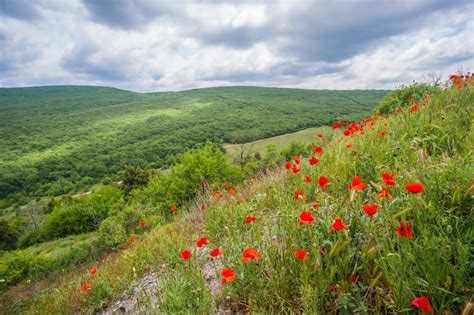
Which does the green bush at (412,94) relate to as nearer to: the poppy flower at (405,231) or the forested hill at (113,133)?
the poppy flower at (405,231)

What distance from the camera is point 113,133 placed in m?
131

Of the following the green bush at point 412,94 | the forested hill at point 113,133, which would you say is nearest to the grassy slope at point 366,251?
the green bush at point 412,94

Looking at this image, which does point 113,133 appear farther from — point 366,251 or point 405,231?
point 405,231

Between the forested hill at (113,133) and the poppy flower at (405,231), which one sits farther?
the forested hill at (113,133)

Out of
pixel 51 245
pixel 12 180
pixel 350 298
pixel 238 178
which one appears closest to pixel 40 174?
pixel 12 180

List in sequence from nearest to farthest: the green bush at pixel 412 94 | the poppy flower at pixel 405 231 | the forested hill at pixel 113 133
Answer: the poppy flower at pixel 405 231, the green bush at pixel 412 94, the forested hill at pixel 113 133

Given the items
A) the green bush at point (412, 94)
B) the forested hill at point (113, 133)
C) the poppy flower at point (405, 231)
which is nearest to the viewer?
the poppy flower at point (405, 231)

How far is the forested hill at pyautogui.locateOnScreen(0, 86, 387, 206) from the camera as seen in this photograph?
8125 cm

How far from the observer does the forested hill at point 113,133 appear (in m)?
81.2

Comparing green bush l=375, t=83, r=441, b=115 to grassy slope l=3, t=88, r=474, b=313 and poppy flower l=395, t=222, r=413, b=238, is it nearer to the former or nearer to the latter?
grassy slope l=3, t=88, r=474, b=313

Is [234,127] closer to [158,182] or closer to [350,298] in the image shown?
[158,182]

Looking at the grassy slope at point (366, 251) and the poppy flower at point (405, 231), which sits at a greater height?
the poppy flower at point (405, 231)

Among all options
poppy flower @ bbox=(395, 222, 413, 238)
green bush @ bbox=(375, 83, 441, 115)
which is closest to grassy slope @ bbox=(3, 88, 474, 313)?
poppy flower @ bbox=(395, 222, 413, 238)

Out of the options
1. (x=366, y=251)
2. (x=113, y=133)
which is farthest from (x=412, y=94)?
A: (x=113, y=133)
